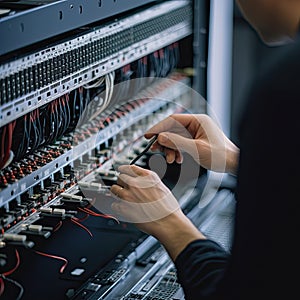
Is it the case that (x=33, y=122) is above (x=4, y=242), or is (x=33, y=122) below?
above

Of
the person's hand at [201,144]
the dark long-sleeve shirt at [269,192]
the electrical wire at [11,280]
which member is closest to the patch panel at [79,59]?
the person's hand at [201,144]

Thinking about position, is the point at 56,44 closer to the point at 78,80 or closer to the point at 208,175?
the point at 78,80

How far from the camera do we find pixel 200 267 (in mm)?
1137

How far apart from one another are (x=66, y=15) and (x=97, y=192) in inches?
18.7

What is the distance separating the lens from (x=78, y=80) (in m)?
1.52

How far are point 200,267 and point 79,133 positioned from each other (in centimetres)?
65

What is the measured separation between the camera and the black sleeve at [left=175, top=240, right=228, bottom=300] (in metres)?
1.11

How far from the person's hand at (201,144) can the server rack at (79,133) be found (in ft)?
0.64

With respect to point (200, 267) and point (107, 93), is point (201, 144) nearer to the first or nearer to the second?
point (107, 93)

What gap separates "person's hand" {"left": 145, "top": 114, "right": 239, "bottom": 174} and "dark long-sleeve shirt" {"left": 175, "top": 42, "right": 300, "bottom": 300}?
0.59 metres

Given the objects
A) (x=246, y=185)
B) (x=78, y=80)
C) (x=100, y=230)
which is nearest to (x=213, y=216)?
(x=100, y=230)

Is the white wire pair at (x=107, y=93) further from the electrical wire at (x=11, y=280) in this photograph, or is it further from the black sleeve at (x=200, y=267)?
the black sleeve at (x=200, y=267)

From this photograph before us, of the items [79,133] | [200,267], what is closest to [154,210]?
[200,267]

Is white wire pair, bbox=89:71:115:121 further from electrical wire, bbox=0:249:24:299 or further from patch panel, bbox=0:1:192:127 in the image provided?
electrical wire, bbox=0:249:24:299
